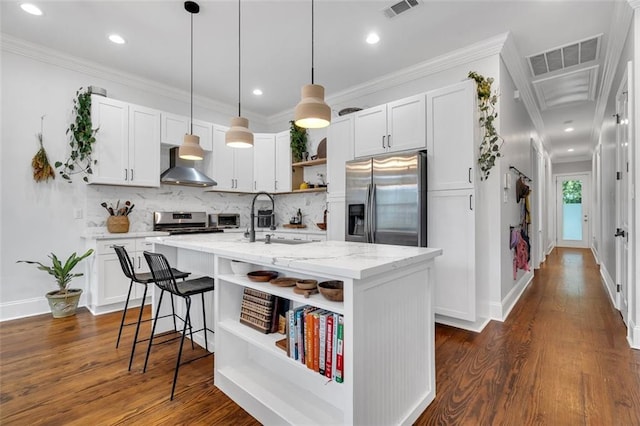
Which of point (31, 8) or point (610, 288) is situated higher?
point (31, 8)

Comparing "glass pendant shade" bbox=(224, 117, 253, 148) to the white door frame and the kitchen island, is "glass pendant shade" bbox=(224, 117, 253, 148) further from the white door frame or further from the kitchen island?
the white door frame

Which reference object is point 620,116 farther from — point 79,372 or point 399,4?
point 79,372

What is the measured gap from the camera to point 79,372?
7.19ft

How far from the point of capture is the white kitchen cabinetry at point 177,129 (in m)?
4.11

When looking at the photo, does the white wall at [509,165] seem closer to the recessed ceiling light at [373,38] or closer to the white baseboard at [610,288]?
the white baseboard at [610,288]

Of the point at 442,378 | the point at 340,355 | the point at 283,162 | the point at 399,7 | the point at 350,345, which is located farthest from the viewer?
the point at 283,162

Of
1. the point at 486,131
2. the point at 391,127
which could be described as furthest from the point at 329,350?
the point at 486,131

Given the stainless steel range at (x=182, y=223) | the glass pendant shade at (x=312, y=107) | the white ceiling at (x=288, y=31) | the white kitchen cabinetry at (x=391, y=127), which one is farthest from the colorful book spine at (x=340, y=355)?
the stainless steel range at (x=182, y=223)

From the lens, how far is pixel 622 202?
312 centimetres

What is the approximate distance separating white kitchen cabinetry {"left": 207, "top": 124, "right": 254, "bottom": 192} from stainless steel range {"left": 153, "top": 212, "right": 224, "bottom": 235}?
0.56m

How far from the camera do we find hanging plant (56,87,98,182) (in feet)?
11.5

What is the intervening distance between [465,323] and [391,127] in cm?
212

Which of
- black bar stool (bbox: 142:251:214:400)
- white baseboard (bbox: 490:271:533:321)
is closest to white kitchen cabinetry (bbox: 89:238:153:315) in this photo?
black bar stool (bbox: 142:251:214:400)

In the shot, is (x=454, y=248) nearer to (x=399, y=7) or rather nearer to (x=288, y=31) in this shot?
(x=399, y=7)
